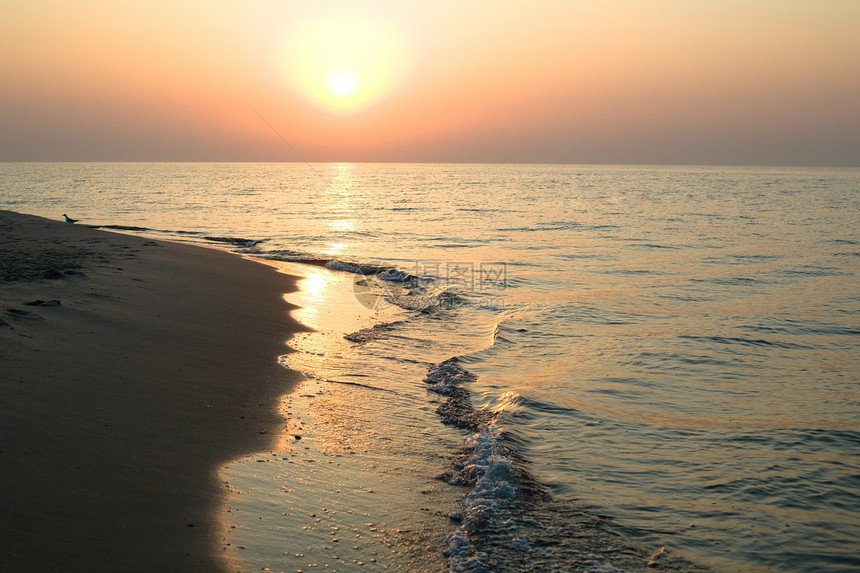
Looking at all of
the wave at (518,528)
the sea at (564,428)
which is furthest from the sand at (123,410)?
the wave at (518,528)

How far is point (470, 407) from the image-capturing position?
Result: 808cm

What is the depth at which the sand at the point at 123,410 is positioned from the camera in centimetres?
411

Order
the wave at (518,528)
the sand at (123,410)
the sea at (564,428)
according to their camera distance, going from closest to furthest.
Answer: the sand at (123,410), the wave at (518,528), the sea at (564,428)

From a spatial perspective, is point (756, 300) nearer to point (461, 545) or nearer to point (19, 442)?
point (461, 545)

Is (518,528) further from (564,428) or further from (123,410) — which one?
(123,410)

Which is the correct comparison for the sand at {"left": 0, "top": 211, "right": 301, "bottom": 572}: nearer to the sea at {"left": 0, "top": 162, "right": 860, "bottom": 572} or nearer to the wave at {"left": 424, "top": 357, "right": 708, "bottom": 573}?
the sea at {"left": 0, "top": 162, "right": 860, "bottom": 572}

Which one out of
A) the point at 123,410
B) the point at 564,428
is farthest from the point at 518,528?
the point at 123,410

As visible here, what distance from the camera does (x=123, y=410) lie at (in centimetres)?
618

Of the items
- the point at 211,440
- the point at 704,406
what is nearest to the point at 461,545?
the point at 211,440

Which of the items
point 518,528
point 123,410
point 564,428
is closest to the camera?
point 518,528

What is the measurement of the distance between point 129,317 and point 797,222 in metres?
40.7

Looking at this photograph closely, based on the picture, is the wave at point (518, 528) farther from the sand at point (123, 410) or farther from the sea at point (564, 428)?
the sand at point (123, 410)

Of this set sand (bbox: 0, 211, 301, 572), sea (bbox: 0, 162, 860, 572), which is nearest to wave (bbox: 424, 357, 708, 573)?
sea (bbox: 0, 162, 860, 572)

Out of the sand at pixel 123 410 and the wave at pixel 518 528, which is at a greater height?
the sand at pixel 123 410
